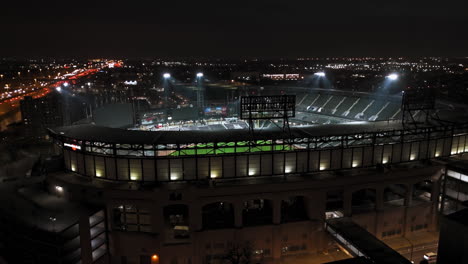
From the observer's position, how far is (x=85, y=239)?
3553 centimetres

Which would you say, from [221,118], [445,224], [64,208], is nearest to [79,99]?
[221,118]

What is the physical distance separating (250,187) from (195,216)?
6.66 meters

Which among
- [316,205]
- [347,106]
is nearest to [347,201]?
[316,205]

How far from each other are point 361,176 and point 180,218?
71.9 ft

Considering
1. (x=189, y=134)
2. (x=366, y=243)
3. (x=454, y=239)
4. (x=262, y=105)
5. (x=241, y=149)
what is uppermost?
(x=262, y=105)

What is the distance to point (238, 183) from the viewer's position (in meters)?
39.6

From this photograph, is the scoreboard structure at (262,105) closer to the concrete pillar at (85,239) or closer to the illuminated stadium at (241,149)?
the illuminated stadium at (241,149)

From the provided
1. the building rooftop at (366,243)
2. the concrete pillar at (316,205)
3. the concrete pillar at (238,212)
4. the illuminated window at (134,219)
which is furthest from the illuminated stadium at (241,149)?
the building rooftop at (366,243)

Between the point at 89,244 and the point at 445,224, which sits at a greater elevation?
the point at 445,224

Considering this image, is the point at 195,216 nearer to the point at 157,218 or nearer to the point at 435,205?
the point at 157,218

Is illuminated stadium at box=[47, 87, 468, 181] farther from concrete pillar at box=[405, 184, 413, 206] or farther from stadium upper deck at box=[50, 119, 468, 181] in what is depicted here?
concrete pillar at box=[405, 184, 413, 206]

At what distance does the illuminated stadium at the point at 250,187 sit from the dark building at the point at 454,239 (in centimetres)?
444

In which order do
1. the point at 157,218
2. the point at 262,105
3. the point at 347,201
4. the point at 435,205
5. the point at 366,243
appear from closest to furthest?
1. the point at 366,243
2. the point at 157,218
3. the point at 347,201
4. the point at 262,105
5. the point at 435,205

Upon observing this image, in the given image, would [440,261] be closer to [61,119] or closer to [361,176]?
[361,176]
